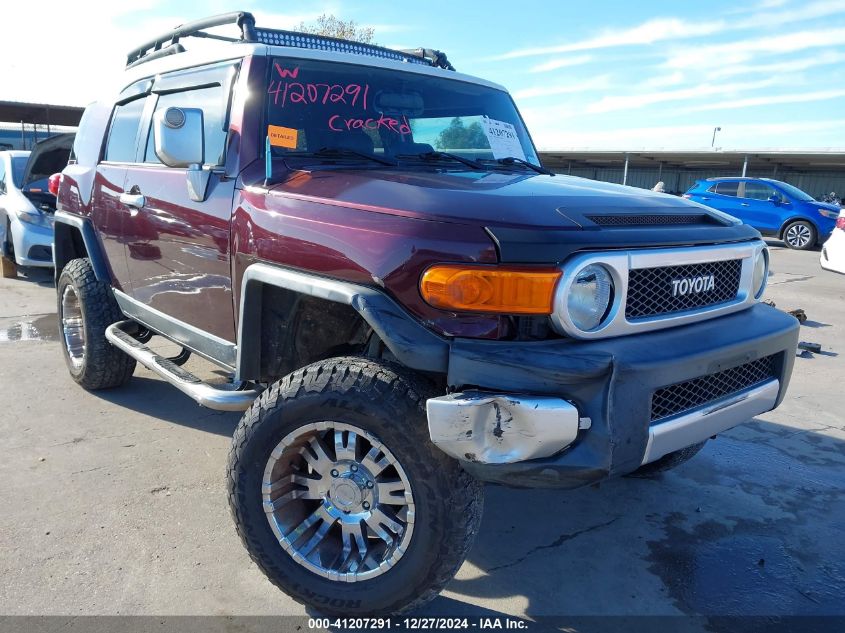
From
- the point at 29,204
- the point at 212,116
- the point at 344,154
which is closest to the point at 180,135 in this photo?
the point at 212,116

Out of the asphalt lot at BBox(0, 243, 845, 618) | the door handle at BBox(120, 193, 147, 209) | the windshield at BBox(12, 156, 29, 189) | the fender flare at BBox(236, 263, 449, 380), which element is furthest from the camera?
the windshield at BBox(12, 156, 29, 189)

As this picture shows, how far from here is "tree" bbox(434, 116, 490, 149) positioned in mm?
3361

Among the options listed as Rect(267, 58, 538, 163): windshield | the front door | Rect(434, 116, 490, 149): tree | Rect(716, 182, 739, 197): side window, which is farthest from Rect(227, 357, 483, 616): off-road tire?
Rect(716, 182, 739, 197): side window

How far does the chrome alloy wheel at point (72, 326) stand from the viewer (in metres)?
4.85

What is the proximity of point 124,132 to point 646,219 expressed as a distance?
3.33 meters

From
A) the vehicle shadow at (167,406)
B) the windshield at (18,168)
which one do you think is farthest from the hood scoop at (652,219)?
the windshield at (18,168)

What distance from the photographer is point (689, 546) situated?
2.99 metres

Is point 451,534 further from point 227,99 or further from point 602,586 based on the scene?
point 227,99

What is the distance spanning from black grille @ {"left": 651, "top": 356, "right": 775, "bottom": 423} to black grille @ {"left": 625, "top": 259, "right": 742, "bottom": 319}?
0.27 meters

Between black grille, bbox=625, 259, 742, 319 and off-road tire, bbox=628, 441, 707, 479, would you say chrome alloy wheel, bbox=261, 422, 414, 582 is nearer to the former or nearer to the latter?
black grille, bbox=625, 259, 742, 319

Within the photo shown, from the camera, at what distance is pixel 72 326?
492 cm

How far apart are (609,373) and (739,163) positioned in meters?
32.1

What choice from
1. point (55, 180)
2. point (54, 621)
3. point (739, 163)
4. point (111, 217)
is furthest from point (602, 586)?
point (739, 163)

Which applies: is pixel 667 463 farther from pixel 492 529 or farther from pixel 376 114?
pixel 376 114
